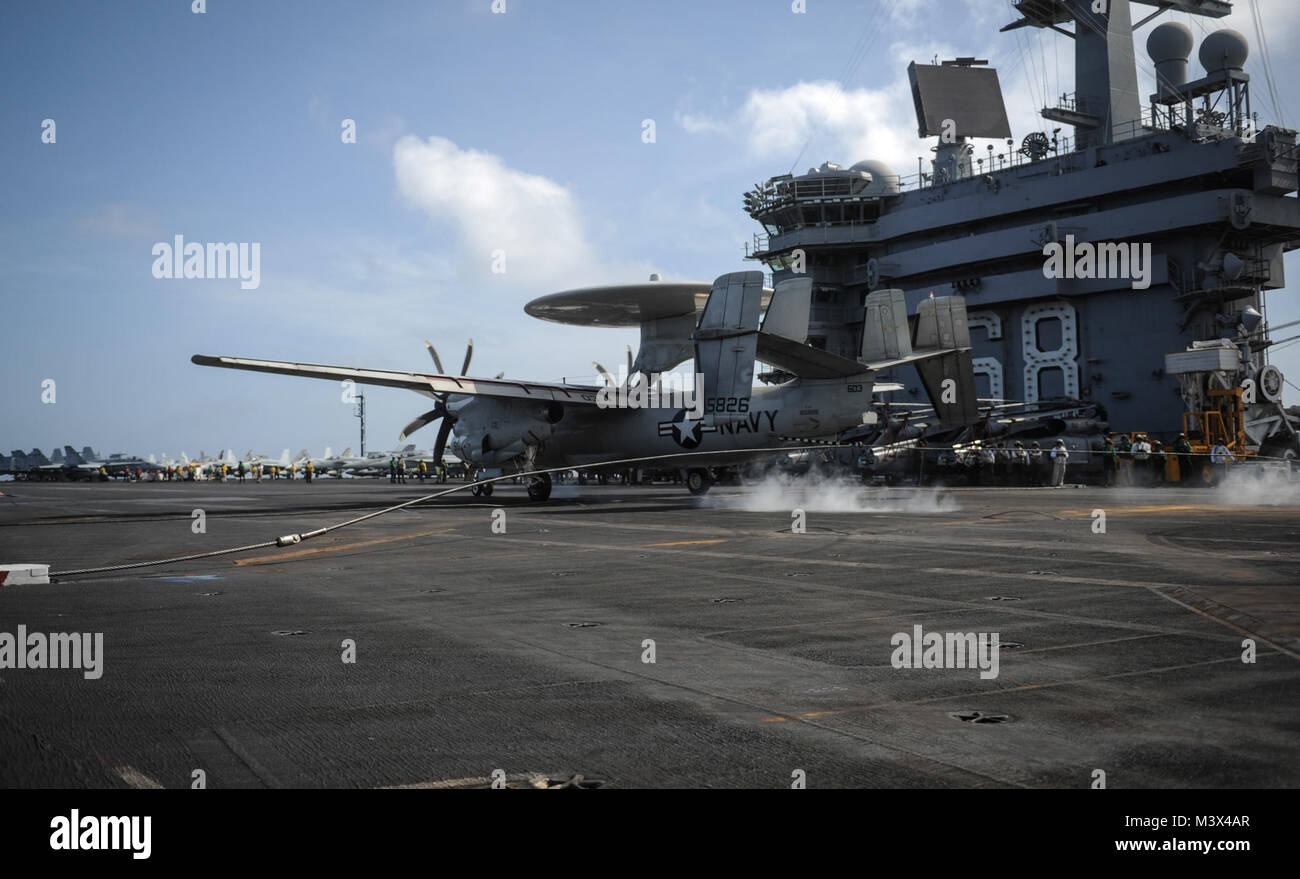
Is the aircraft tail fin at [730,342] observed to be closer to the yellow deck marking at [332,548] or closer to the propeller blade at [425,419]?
the yellow deck marking at [332,548]

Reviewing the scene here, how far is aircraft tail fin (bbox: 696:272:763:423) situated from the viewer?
86.2 feet

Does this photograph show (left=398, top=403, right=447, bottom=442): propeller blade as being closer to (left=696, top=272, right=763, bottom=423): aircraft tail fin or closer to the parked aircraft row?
(left=696, top=272, right=763, bottom=423): aircraft tail fin

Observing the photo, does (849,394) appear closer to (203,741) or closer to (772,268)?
(203,741)

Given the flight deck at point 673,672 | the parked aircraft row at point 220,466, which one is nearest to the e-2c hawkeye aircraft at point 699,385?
the flight deck at point 673,672

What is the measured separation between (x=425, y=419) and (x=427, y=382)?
7.59 m

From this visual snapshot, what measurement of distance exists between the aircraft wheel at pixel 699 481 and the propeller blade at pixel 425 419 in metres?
11.3

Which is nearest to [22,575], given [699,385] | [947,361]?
[699,385]

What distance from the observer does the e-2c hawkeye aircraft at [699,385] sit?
26.9 meters

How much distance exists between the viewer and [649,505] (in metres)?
34.3

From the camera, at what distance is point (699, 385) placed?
27.5m

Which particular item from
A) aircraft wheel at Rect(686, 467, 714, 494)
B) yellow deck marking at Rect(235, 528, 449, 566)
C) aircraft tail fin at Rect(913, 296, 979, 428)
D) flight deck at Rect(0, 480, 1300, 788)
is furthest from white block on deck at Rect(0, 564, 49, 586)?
aircraft wheel at Rect(686, 467, 714, 494)

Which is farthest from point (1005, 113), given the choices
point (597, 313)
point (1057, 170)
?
point (597, 313)

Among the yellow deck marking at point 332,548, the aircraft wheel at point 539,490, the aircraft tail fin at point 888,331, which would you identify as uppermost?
the aircraft tail fin at point 888,331

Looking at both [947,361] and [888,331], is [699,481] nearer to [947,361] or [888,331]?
[888,331]
